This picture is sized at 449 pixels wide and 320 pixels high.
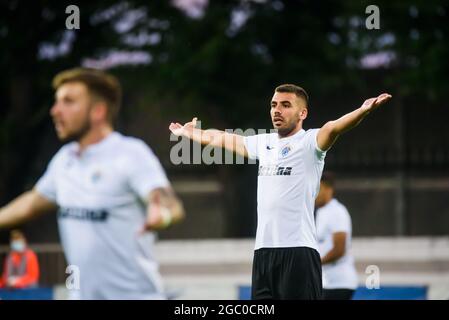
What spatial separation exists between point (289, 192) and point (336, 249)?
2.22m

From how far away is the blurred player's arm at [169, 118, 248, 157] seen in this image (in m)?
8.89

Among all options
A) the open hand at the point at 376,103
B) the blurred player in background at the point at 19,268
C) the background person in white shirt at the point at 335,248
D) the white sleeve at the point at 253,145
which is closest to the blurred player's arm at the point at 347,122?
the open hand at the point at 376,103

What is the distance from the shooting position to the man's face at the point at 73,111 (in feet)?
24.1

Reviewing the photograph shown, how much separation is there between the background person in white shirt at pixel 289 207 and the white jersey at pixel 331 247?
2135 millimetres

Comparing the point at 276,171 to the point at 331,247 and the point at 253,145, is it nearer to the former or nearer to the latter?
the point at 253,145

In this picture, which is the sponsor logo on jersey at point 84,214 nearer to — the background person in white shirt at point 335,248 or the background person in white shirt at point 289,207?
the background person in white shirt at point 289,207

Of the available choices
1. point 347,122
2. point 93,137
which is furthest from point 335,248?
point 93,137

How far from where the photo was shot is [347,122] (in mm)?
8023

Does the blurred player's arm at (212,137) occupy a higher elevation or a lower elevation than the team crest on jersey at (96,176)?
higher

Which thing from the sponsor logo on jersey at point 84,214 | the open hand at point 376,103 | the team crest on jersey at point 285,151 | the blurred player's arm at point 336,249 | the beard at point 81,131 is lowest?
the blurred player's arm at point 336,249

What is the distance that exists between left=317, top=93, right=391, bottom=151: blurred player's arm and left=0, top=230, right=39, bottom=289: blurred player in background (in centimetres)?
939

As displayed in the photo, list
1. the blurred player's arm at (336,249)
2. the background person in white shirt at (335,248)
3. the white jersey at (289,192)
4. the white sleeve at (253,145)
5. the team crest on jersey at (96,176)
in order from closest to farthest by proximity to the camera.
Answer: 1. the team crest on jersey at (96,176)
2. the white jersey at (289,192)
3. the white sleeve at (253,145)
4. the blurred player's arm at (336,249)
5. the background person in white shirt at (335,248)

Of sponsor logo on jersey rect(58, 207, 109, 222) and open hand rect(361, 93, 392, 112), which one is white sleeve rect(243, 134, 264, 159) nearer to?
open hand rect(361, 93, 392, 112)

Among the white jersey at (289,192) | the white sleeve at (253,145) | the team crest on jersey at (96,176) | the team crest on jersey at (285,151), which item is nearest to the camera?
the team crest on jersey at (96,176)
